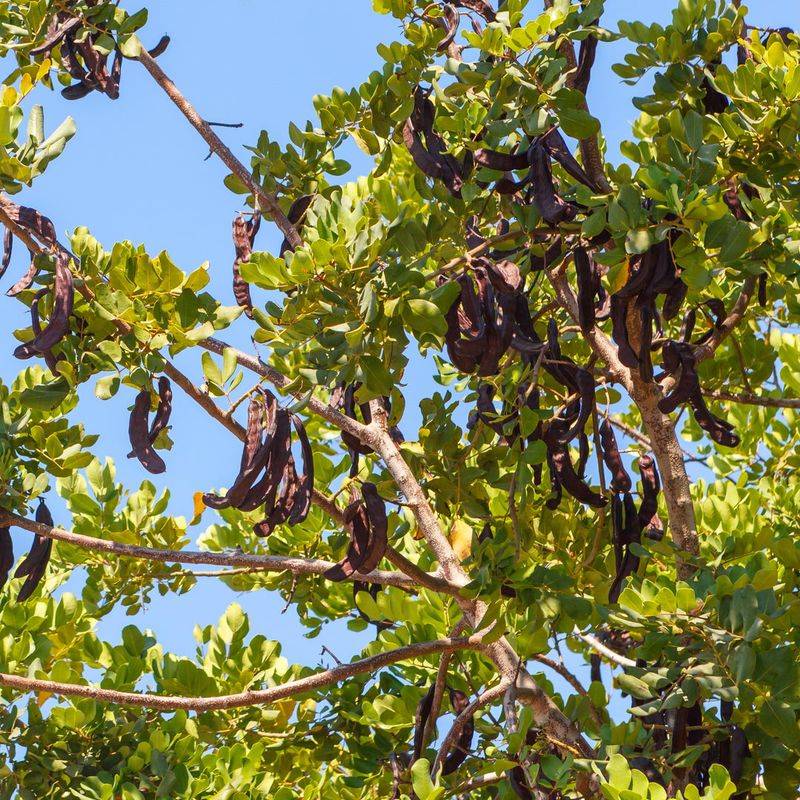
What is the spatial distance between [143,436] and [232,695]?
0.78 meters

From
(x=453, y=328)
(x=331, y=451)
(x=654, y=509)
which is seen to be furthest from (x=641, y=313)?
(x=331, y=451)

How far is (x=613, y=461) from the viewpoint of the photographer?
3504mm

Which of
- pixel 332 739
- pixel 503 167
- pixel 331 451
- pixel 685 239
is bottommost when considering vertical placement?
pixel 332 739

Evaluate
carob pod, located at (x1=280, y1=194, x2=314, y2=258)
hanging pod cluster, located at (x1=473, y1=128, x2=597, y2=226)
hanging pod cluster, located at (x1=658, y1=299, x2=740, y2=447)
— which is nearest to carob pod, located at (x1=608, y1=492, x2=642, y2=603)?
hanging pod cluster, located at (x1=658, y1=299, x2=740, y2=447)

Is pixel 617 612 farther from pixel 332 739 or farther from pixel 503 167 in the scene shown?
pixel 332 739

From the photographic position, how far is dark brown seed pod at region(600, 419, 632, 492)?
135 inches

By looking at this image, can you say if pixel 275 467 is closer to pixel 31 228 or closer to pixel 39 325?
pixel 39 325

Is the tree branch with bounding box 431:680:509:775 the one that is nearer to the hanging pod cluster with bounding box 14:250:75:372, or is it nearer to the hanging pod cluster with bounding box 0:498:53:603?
the hanging pod cluster with bounding box 0:498:53:603

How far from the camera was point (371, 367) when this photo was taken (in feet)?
8.77

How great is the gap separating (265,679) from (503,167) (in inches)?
79.8

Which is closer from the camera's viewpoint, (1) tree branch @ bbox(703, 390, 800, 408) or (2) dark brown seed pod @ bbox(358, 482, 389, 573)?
(2) dark brown seed pod @ bbox(358, 482, 389, 573)

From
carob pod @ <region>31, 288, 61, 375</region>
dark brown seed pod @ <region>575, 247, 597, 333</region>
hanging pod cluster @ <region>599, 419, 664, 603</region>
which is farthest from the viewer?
hanging pod cluster @ <region>599, 419, 664, 603</region>

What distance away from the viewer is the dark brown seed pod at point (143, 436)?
9.45 feet

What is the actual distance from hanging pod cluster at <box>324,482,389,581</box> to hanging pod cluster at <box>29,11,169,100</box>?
1.66 metres
